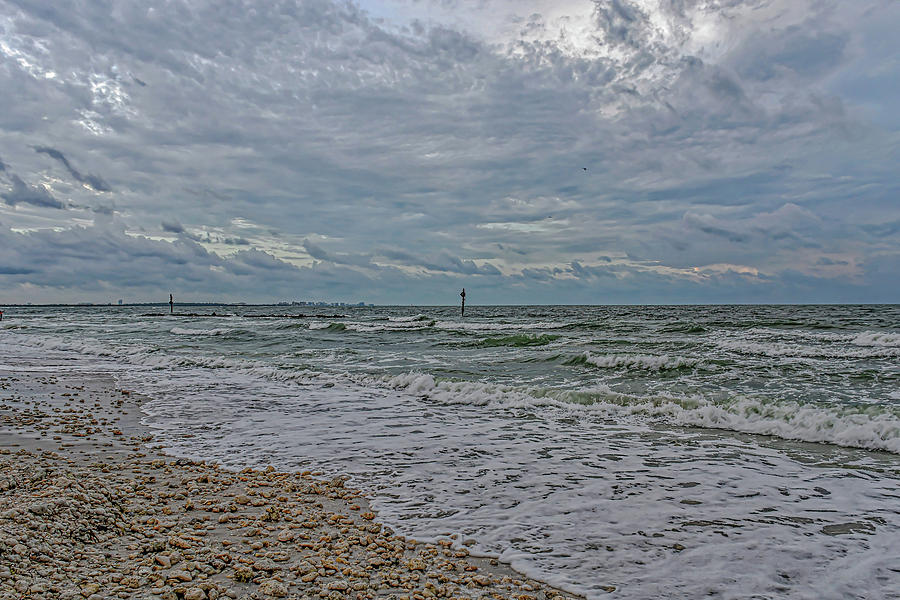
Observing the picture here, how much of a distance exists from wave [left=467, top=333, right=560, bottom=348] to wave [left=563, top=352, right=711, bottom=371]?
19.5 ft

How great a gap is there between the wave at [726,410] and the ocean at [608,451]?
0.14 feet

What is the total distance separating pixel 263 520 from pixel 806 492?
5.45m

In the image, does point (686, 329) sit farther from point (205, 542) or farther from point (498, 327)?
point (205, 542)

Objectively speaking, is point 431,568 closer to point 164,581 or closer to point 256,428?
point 164,581

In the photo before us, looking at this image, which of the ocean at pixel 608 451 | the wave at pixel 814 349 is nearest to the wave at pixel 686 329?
the wave at pixel 814 349

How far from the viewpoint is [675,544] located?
427cm

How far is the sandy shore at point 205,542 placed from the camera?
3.38 m

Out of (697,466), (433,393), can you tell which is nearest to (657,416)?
(697,466)

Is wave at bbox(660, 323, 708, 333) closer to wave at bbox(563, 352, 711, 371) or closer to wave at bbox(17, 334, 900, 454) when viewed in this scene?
wave at bbox(563, 352, 711, 371)

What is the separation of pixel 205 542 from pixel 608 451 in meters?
5.05

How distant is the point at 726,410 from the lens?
31.2ft

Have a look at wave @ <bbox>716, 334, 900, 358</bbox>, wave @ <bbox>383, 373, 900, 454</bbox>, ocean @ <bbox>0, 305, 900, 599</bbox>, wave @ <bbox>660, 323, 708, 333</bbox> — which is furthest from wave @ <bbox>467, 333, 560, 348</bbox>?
wave @ <bbox>383, 373, 900, 454</bbox>

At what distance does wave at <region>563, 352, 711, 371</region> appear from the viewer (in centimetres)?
1506

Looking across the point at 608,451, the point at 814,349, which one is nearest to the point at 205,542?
→ the point at 608,451
